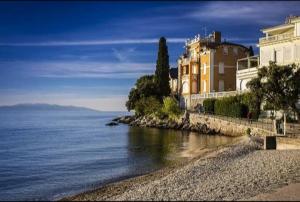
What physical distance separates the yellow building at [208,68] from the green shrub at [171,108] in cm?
374

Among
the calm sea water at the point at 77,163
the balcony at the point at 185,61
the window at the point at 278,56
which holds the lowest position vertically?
the calm sea water at the point at 77,163

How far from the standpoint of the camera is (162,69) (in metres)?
85.9

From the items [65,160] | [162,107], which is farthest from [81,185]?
[162,107]

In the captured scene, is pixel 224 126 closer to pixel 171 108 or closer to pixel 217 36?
pixel 171 108

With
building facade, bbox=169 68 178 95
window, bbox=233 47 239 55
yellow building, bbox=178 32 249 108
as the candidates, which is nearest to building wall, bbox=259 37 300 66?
yellow building, bbox=178 32 249 108

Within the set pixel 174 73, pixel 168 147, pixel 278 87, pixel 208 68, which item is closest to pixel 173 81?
pixel 174 73

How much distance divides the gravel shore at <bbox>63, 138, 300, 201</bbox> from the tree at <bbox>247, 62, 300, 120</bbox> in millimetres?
8365

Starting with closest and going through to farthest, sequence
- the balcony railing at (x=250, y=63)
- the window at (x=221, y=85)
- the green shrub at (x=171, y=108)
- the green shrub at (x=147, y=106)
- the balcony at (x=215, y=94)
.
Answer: the balcony at (x=215, y=94)
the balcony railing at (x=250, y=63)
the green shrub at (x=171, y=108)
the window at (x=221, y=85)
the green shrub at (x=147, y=106)

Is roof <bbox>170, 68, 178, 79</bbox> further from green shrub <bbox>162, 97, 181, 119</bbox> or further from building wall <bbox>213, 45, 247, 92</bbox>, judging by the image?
building wall <bbox>213, 45, 247, 92</bbox>

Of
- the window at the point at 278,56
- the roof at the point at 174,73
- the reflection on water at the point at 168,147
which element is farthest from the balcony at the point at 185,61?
the window at the point at 278,56

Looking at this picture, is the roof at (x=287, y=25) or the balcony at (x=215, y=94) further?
the balcony at (x=215, y=94)

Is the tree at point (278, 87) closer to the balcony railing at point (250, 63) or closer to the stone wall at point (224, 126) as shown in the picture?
the stone wall at point (224, 126)

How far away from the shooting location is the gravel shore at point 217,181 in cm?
2067

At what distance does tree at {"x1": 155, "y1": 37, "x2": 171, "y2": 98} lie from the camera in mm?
85938
